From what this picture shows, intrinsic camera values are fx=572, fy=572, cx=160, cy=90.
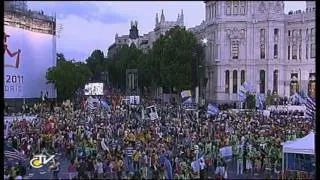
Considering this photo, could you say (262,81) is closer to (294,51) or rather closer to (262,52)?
(262,52)

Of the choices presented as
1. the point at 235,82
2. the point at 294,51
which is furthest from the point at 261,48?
the point at 235,82

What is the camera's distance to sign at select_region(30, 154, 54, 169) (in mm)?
13094

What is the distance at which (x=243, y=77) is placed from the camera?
53.2 metres

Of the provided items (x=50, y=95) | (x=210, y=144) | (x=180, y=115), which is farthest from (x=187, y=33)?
(x=210, y=144)

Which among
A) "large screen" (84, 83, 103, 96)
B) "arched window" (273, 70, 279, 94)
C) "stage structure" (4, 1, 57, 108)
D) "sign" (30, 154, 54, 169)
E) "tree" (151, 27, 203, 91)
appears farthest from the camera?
"arched window" (273, 70, 279, 94)

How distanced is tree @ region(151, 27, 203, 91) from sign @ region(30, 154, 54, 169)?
34833 millimetres

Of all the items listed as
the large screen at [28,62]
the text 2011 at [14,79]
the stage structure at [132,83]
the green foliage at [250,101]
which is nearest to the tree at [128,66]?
the stage structure at [132,83]

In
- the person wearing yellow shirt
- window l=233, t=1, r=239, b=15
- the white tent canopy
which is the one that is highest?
window l=233, t=1, r=239, b=15

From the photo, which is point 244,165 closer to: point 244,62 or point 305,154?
point 305,154

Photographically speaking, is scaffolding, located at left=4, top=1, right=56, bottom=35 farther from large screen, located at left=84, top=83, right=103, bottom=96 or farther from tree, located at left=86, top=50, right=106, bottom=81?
tree, located at left=86, top=50, right=106, bottom=81

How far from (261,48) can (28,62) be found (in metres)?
24.0

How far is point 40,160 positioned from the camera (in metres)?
13.7

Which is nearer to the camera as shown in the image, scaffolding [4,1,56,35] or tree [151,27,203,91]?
scaffolding [4,1,56,35]

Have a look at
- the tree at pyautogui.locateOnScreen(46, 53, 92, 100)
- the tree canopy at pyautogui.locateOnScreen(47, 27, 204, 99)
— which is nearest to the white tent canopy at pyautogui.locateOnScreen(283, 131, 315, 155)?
the tree at pyautogui.locateOnScreen(46, 53, 92, 100)
